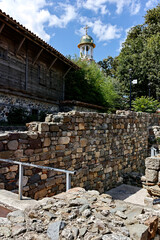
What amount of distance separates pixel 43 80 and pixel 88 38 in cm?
2561

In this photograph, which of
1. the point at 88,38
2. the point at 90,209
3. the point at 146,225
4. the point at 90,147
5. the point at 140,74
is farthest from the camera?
the point at 88,38

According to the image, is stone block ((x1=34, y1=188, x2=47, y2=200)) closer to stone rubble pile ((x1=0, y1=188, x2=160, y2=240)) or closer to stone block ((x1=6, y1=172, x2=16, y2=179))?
stone block ((x1=6, y1=172, x2=16, y2=179))

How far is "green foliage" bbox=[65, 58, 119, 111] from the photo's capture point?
16891mm

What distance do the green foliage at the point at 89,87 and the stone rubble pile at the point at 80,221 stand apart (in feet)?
45.7

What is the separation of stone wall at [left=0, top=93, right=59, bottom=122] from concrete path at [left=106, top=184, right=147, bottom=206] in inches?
249

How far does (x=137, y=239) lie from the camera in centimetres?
204

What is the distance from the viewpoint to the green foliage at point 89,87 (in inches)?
665

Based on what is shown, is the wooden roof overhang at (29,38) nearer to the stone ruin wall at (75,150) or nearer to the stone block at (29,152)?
the stone ruin wall at (75,150)

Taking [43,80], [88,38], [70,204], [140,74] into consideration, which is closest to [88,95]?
[43,80]

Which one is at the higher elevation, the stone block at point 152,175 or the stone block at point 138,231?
the stone block at point 138,231

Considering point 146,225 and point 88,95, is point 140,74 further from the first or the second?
point 146,225

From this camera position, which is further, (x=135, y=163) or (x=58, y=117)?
(x=135, y=163)

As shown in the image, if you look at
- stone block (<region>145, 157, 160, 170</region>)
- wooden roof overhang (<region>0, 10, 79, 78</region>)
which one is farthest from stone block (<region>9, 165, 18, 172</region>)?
wooden roof overhang (<region>0, 10, 79, 78</region>)

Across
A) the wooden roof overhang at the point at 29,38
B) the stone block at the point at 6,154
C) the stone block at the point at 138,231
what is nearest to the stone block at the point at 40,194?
the stone block at the point at 6,154
